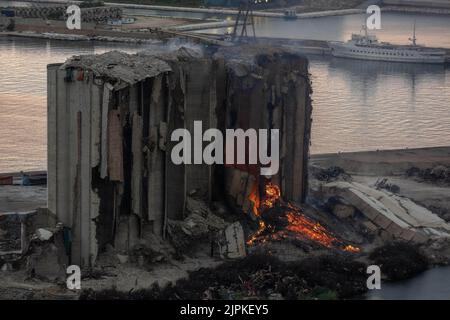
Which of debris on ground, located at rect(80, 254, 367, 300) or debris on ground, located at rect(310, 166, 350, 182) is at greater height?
debris on ground, located at rect(310, 166, 350, 182)

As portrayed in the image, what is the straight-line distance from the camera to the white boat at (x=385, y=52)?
215 feet

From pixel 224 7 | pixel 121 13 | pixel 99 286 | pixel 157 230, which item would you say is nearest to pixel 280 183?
pixel 157 230

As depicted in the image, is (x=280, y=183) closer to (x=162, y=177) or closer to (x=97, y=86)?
(x=162, y=177)

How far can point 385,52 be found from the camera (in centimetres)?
6612

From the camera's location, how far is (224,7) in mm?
83688

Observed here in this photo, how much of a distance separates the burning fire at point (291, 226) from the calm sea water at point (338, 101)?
30.6 feet

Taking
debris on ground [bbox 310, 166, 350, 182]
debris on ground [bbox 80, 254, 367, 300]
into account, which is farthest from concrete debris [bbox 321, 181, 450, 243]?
debris on ground [bbox 80, 254, 367, 300]

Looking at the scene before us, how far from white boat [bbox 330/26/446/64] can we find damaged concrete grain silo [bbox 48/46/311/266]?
41.8 m

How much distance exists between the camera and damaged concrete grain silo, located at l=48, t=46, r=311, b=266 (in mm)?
22000

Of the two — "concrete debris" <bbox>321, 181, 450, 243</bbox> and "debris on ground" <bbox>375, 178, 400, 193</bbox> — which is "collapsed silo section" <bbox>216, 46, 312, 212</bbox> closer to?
"concrete debris" <bbox>321, 181, 450, 243</bbox>

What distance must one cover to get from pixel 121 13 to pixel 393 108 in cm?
2830

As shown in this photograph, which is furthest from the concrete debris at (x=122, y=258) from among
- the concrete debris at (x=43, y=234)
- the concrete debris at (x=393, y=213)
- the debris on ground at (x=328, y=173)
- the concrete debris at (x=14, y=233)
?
the debris on ground at (x=328, y=173)

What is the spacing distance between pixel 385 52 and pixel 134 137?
44.8 m

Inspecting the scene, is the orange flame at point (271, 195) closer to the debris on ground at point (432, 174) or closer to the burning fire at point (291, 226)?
the burning fire at point (291, 226)
